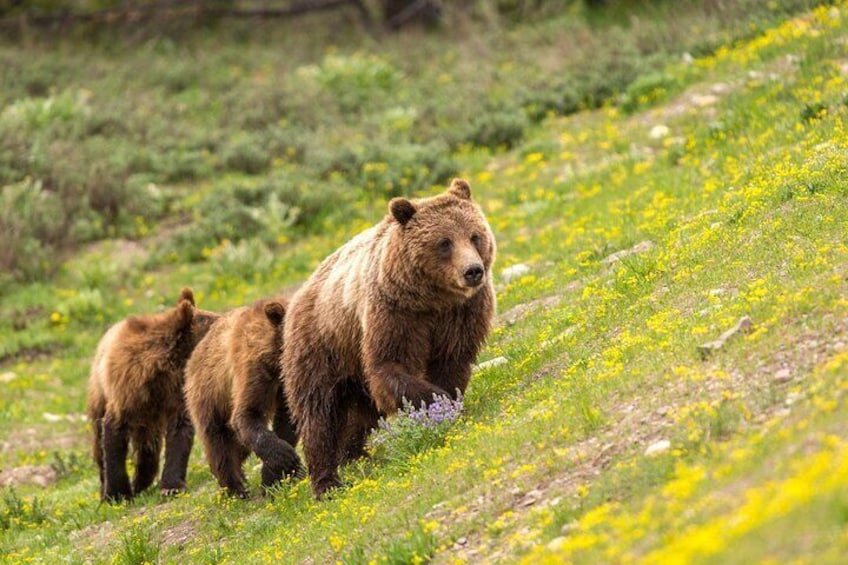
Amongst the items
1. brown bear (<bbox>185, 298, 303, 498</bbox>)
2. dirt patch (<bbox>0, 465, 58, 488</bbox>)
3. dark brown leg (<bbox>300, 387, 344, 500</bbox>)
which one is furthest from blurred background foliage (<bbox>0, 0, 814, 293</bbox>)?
dark brown leg (<bbox>300, 387, 344, 500</bbox>)

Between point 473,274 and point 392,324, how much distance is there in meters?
0.70

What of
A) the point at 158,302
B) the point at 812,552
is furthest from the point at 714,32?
the point at 812,552

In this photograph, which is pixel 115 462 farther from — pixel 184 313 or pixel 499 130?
pixel 499 130

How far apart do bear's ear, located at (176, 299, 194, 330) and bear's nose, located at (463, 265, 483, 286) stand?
3.92 meters

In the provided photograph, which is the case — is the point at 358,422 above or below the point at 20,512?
above

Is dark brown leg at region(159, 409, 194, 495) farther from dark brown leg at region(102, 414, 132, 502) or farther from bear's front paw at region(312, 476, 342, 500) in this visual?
bear's front paw at region(312, 476, 342, 500)

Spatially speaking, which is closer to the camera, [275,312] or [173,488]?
[275,312]


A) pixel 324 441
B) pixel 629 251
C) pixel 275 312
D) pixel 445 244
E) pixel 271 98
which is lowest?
pixel 324 441

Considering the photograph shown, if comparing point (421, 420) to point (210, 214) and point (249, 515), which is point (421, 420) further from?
point (210, 214)

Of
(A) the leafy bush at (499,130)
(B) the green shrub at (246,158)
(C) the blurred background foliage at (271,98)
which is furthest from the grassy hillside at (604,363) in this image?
(B) the green shrub at (246,158)

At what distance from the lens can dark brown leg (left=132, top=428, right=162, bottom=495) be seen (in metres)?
11.5

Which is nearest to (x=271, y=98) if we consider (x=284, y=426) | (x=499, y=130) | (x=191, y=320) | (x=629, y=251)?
(x=499, y=130)

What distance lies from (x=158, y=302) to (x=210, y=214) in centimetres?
242

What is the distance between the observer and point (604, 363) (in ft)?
26.2
